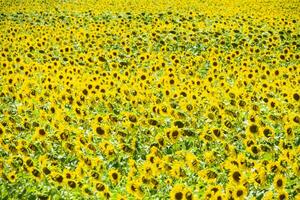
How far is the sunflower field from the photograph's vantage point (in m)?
6.52

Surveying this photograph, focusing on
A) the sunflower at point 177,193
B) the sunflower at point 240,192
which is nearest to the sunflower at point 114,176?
the sunflower at point 177,193

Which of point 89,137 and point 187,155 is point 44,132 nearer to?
point 89,137

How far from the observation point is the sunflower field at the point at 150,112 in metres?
6.52

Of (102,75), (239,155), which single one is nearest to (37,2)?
(102,75)

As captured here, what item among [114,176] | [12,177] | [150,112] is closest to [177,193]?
[114,176]

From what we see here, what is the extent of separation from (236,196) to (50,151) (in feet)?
9.03

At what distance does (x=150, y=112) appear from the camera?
879 cm

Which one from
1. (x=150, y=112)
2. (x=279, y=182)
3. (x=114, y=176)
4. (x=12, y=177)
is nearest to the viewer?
(x=279, y=182)

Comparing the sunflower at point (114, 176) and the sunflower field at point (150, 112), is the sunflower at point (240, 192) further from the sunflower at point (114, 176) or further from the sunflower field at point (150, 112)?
the sunflower at point (114, 176)

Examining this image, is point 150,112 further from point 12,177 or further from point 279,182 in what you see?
point 279,182

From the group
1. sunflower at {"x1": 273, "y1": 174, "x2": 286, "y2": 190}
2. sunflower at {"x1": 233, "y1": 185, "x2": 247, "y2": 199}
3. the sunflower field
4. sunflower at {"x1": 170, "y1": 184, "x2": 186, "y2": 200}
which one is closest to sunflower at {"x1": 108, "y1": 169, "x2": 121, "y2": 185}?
the sunflower field

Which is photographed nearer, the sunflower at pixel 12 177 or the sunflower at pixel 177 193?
the sunflower at pixel 177 193

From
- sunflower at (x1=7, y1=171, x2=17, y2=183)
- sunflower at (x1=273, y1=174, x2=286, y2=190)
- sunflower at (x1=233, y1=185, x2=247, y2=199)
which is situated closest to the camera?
sunflower at (x1=233, y1=185, x2=247, y2=199)

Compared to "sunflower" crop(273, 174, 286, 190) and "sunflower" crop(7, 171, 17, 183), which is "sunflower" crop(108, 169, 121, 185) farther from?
"sunflower" crop(273, 174, 286, 190)
